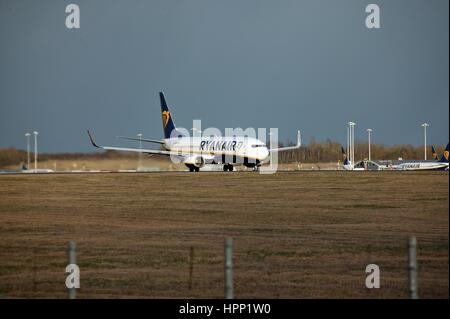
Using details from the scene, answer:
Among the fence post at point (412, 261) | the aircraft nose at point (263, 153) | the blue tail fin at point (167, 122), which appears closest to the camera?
the fence post at point (412, 261)

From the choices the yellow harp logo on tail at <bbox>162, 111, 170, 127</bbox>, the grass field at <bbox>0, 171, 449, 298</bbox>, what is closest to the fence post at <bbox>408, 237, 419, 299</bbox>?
the grass field at <bbox>0, 171, 449, 298</bbox>

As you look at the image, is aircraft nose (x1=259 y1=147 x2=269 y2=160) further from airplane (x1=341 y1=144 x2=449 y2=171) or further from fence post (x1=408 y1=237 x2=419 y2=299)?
fence post (x1=408 y1=237 x2=419 y2=299)

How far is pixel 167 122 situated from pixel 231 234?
6711 cm

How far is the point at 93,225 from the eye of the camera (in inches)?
1596

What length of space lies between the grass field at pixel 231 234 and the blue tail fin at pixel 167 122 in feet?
110

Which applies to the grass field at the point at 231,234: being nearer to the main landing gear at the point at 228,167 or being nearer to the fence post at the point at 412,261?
the fence post at the point at 412,261

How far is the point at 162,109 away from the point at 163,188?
42.7m

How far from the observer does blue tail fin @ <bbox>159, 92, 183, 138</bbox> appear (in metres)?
100

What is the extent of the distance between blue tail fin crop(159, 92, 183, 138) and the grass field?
110ft

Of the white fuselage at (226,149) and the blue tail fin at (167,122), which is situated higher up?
the blue tail fin at (167,122)

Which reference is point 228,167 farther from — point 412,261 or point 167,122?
point 412,261

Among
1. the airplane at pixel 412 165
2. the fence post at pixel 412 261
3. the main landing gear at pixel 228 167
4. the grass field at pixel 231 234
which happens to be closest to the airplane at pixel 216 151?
the main landing gear at pixel 228 167

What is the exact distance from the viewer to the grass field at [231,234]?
24.1 meters
